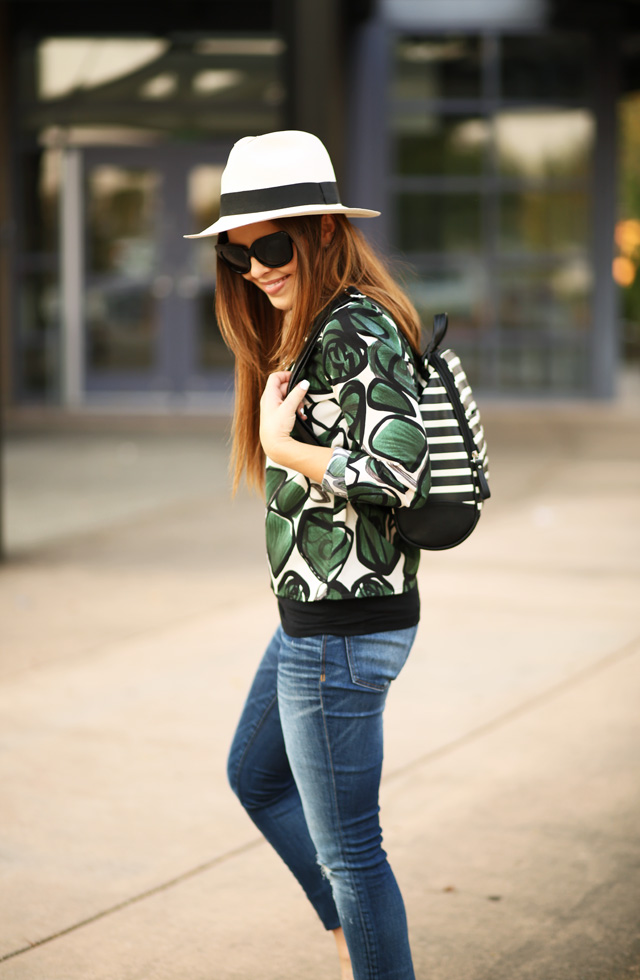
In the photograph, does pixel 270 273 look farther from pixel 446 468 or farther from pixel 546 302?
pixel 546 302

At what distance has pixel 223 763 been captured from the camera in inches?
177

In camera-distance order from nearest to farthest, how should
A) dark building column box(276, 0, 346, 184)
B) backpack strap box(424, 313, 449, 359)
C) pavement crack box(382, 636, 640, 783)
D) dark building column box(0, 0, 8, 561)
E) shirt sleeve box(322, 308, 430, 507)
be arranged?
shirt sleeve box(322, 308, 430, 507), backpack strap box(424, 313, 449, 359), pavement crack box(382, 636, 640, 783), dark building column box(276, 0, 346, 184), dark building column box(0, 0, 8, 561)

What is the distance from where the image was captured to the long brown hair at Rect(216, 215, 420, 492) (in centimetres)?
246

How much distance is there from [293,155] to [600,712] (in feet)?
10.4

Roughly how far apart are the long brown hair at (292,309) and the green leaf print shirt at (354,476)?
0.07 metres

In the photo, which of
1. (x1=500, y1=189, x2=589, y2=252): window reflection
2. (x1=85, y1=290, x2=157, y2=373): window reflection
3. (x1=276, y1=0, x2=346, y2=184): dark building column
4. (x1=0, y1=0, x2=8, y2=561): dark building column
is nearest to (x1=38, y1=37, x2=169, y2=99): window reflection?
(x1=0, y1=0, x2=8, y2=561): dark building column

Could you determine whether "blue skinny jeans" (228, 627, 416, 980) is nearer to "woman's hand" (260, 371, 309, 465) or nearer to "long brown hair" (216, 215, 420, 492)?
"woman's hand" (260, 371, 309, 465)

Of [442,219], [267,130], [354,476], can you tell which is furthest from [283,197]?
[267,130]

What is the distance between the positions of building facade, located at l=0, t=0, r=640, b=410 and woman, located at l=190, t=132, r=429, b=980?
44.8 feet

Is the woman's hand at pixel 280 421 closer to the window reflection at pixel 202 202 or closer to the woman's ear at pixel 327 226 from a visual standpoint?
the woman's ear at pixel 327 226

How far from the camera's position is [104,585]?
7.24 m

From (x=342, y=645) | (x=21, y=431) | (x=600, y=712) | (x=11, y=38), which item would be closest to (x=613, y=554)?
(x=600, y=712)

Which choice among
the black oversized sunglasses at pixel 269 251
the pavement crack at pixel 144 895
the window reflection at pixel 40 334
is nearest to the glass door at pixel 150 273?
the window reflection at pixel 40 334

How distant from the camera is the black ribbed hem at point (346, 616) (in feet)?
7.90
